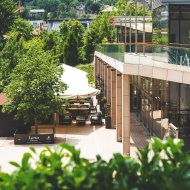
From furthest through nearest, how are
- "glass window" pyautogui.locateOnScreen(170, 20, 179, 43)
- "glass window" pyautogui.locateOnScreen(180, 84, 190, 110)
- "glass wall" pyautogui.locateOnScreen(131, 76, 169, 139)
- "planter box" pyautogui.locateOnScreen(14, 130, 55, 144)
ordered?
"glass window" pyautogui.locateOnScreen(170, 20, 179, 43)
"planter box" pyautogui.locateOnScreen(14, 130, 55, 144)
"glass wall" pyautogui.locateOnScreen(131, 76, 169, 139)
"glass window" pyautogui.locateOnScreen(180, 84, 190, 110)

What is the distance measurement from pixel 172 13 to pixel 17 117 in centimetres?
971

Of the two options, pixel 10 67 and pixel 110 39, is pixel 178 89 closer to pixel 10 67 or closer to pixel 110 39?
pixel 10 67

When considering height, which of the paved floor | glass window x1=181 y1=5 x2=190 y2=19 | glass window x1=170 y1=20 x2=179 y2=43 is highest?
glass window x1=181 y1=5 x2=190 y2=19

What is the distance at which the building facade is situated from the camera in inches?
814

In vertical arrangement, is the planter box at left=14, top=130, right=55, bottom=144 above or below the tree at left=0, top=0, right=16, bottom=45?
below

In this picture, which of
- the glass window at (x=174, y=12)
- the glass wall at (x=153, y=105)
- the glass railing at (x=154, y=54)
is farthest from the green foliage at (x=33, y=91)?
the glass window at (x=174, y=12)

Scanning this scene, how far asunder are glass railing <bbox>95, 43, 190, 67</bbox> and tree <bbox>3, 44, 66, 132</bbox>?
436 centimetres

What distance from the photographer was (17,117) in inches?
1109

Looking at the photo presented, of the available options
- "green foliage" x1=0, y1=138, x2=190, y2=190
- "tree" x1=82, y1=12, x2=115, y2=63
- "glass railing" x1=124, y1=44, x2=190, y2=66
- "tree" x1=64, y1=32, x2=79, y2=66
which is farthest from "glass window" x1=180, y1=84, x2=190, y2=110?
"tree" x1=64, y1=32, x2=79, y2=66

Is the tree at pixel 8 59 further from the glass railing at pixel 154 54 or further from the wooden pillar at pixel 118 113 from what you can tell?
the glass railing at pixel 154 54

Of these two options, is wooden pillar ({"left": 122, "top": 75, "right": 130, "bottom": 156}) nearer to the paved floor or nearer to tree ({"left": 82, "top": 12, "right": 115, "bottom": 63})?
the paved floor

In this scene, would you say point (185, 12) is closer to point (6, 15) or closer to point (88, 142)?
point (88, 142)

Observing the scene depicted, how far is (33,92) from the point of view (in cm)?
2827

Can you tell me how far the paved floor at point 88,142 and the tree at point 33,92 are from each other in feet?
5.70
